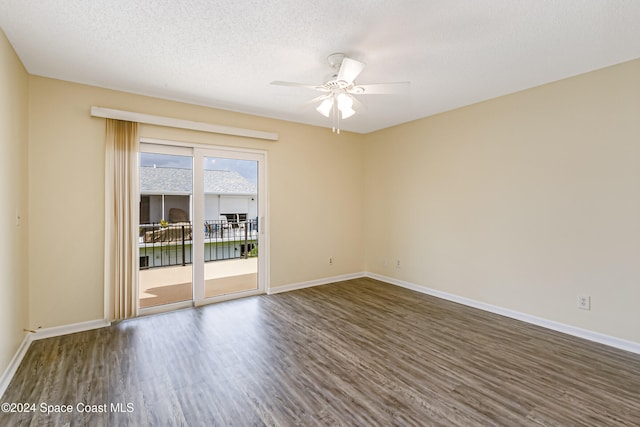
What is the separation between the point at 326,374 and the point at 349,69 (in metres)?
2.46

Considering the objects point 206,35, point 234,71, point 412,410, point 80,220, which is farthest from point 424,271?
point 80,220

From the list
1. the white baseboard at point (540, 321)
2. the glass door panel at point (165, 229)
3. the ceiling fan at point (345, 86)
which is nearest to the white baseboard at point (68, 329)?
the glass door panel at point (165, 229)

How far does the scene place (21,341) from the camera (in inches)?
106

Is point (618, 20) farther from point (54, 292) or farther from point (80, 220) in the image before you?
point (54, 292)

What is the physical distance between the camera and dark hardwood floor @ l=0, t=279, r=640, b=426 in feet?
6.34

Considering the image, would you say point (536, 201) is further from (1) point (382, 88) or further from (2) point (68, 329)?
(2) point (68, 329)

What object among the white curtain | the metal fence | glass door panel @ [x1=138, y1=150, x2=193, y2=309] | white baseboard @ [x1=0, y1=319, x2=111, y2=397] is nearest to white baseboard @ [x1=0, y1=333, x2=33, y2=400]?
white baseboard @ [x1=0, y1=319, x2=111, y2=397]

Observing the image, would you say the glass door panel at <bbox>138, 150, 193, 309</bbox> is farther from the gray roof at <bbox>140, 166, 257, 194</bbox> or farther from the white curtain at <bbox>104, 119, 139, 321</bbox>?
the white curtain at <bbox>104, 119, 139, 321</bbox>

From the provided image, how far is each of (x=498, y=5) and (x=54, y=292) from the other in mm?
4630

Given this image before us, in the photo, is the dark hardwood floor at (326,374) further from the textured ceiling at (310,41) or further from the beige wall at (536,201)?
the textured ceiling at (310,41)

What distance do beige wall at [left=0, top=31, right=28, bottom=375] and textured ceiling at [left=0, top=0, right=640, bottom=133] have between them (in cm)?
27

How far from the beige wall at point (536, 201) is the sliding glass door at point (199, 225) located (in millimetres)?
2435

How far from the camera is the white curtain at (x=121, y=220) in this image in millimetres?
3305

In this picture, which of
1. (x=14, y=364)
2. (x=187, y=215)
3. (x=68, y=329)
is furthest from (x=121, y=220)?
(x=14, y=364)
